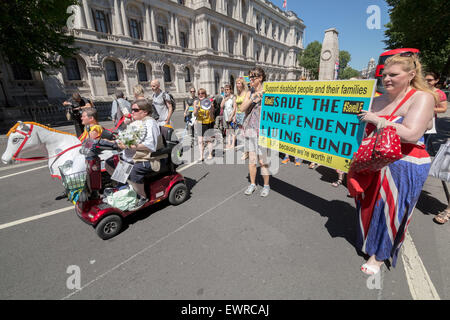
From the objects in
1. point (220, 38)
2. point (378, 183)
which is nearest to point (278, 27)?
point (220, 38)

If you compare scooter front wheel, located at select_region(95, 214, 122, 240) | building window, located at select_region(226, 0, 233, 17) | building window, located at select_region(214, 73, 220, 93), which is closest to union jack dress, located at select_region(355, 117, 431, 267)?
scooter front wheel, located at select_region(95, 214, 122, 240)

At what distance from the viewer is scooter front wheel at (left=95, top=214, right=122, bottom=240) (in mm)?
2786

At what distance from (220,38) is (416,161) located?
1502 inches

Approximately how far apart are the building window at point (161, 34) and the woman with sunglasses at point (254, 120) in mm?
29656

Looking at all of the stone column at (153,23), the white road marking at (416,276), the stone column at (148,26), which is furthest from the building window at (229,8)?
the white road marking at (416,276)

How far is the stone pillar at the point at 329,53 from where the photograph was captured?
481 inches

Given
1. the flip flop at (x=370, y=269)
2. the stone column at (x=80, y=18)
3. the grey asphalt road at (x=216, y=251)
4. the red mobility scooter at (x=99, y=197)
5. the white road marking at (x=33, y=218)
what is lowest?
the white road marking at (x=33, y=218)

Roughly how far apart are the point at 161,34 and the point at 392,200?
107 ft

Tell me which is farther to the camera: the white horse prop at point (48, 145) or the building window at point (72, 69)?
the building window at point (72, 69)

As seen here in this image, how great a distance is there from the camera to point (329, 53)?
12.5 meters

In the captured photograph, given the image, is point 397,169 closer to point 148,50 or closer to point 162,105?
point 162,105

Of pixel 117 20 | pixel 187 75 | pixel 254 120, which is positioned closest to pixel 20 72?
pixel 117 20

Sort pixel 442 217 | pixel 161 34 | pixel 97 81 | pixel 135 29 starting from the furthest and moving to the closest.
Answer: pixel 161 34 → pixel 135 29 → pixel 97 81 → pixel 442 217

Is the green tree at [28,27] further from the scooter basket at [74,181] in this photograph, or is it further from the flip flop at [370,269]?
the flip flop at [370,269]
